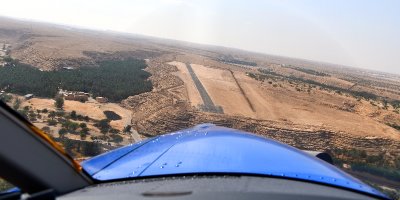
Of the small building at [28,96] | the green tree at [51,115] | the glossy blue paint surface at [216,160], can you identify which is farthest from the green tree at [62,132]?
the glossy blue paint surface at [216,160]

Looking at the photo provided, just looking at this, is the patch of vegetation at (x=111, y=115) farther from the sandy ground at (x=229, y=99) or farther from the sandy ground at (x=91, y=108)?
the sandy ground at (x=229, y=99)

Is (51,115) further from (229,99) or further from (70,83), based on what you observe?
(229,99)

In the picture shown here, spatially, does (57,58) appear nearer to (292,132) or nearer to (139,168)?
(292,132)

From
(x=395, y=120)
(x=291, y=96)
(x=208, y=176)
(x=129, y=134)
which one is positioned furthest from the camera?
(x=291, y=96)

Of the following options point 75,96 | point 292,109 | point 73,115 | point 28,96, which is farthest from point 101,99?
point 292,109

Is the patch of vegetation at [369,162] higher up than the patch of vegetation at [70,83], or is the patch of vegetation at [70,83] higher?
the patch of vegetation at [369,162]

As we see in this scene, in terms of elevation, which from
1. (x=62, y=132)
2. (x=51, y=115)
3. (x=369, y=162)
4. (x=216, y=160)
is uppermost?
(x=216, y=160)

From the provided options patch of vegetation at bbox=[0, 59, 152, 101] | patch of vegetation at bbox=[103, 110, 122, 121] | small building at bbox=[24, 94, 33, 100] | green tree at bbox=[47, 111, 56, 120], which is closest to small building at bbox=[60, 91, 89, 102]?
patch of vegetation at bbox=[0, 59, 152, 101]

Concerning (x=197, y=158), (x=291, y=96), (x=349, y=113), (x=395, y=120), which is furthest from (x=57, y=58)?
(x=197, y=158)

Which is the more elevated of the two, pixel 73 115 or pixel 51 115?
pixel 51 115
